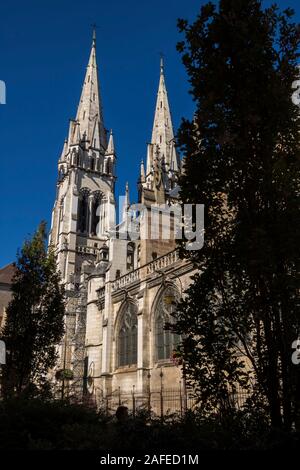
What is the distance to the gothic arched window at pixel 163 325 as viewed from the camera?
17.8 m

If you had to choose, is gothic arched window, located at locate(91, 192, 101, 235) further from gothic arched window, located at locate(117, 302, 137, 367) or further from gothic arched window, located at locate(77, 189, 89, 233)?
gothic arched window, located at locate(117, 302, 137, 367)

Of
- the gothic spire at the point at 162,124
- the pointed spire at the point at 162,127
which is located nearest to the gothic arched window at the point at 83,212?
the pointed spire at the point at 162,127

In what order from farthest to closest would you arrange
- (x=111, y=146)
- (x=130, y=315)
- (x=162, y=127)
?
(x=111, y=146)
(x=162, y=127)
(x=130, y=315)

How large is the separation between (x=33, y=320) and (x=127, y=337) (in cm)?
768

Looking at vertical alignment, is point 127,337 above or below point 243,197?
below

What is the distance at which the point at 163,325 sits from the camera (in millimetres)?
17656

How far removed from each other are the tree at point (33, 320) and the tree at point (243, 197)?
897cm

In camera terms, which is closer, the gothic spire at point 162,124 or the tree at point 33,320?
the tree at point 33,320

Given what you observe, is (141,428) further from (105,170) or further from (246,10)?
(105,170)

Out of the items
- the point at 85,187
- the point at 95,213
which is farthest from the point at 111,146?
the point at 95,213

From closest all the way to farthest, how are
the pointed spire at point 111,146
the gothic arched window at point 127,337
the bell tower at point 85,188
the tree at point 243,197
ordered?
the tree at point 243,197
the gothic arched window at point 127,337
the bell tower at point 85,188
the pointed spire at point 111,146

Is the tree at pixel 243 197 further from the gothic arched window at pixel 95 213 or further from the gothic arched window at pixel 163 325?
the gothic arched window at pixel 95 213

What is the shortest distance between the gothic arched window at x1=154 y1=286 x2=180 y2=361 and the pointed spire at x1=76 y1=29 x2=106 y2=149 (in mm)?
49021

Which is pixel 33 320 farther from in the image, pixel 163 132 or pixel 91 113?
pixel 91 113
